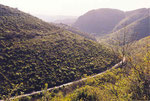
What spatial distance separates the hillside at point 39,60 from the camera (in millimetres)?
22516

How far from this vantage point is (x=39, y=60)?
28.1 meters

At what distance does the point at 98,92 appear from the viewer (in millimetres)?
11375

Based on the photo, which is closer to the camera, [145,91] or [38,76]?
[145,91]

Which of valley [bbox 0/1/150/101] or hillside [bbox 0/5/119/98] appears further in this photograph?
hillside [bbox 0/5/119/98]

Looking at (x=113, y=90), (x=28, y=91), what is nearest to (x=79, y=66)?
(x=28, y=91)

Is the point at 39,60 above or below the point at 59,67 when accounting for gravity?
above

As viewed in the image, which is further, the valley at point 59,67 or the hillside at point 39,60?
the hillside at point 39,60

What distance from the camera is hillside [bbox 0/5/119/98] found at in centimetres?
2252

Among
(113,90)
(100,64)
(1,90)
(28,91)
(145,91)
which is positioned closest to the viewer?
(145,91)

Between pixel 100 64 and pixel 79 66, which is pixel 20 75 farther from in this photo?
pixel 100 64

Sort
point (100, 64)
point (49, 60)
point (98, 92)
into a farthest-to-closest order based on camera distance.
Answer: point (100, 64) → point (49, 60) → point (98, 92)

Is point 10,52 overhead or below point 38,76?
overhead

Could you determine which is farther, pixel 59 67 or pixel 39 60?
pixel 59 67

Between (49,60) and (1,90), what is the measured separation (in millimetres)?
12287
